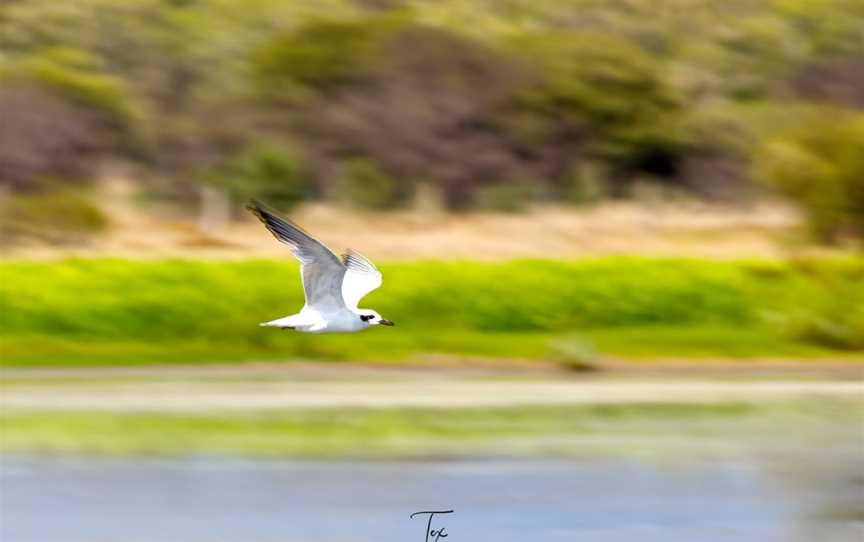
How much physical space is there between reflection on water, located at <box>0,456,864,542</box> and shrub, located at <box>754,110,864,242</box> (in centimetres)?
1128

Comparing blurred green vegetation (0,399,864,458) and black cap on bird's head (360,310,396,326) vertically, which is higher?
blurred green vegetation (0,399,864,458)

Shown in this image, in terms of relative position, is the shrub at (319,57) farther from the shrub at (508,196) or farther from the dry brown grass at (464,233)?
the dry brown grass at (464,233)

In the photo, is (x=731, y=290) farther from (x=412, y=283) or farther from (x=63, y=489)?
(x=63, y=489)

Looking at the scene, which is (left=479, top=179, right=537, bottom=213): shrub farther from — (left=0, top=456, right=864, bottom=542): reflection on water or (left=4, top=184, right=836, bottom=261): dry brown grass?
(left=0, top=456, right=864, bottom=542): reflection on water

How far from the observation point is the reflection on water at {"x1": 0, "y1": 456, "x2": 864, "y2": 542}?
15.8m

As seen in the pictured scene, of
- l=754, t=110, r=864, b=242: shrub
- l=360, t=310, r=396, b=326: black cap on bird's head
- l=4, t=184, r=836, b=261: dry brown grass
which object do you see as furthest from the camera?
l=4, t=184, r=836, b=261: dry brown grass

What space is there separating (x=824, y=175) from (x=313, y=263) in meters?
18.9

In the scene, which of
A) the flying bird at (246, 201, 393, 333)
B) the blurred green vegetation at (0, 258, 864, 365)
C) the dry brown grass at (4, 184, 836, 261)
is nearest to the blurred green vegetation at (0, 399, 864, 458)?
the blurred green vegetation at (0, 258, 864, 365)

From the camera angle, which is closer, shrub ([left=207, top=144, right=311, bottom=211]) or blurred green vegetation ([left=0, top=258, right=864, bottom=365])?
blurred green vegetation ([left=0, top=258, right=864, bottom=365])

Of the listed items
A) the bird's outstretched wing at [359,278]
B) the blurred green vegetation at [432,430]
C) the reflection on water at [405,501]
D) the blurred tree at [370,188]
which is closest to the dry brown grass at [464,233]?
the blurred tree at [370,188]

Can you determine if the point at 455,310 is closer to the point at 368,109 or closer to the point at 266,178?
the point at 266,178

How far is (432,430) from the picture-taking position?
2206cm

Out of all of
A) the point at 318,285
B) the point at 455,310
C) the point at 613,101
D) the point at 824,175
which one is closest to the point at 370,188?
the point at 613,101

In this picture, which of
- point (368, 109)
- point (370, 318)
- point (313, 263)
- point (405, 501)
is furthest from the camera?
point (368, 109)
